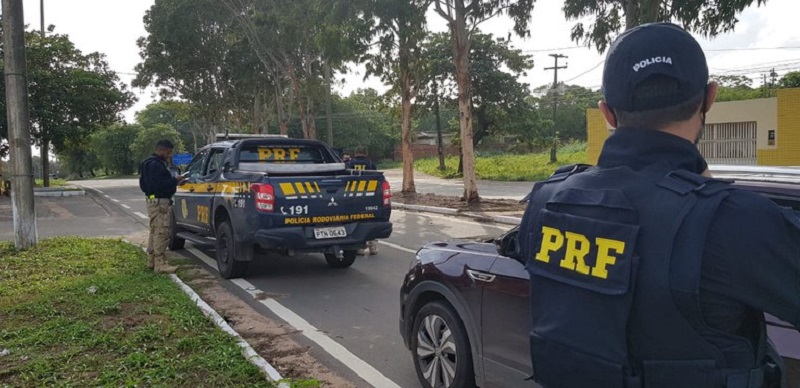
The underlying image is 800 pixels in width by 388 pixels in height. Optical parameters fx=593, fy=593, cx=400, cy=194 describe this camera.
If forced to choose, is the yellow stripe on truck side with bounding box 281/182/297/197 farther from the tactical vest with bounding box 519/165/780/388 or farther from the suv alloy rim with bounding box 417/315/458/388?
the tactical vest with bounding box 519/165/780/388

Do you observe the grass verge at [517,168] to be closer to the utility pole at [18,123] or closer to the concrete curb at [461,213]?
the concrete curb at [461,213]

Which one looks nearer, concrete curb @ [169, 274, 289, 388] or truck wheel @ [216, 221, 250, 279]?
concrete curb @ [169, 274, 289, 388]

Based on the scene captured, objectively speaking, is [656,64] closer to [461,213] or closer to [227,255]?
[227,255]

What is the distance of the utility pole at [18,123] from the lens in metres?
9.14

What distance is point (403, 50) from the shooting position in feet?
61.9

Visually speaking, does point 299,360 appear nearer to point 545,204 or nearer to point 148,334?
point 148,334

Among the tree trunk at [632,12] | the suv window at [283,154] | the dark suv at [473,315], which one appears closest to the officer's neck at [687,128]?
the dark suv at [473,315]

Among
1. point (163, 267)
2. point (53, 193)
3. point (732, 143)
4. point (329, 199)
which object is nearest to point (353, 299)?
point (329, 199)

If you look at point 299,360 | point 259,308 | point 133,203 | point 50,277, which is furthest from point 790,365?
point 133,203

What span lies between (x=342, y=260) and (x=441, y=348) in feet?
15.8

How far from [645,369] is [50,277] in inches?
306

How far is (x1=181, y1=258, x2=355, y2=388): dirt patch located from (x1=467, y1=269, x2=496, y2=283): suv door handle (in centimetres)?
140

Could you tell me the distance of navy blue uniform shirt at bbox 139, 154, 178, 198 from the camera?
26.2 feet

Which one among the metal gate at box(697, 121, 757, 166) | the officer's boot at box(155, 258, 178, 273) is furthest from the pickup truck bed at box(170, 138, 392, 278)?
the metal gate at box(697, 121, 757, 166)
